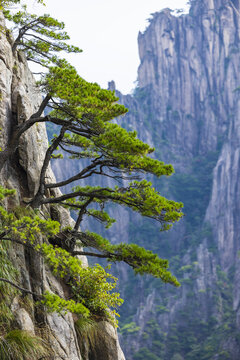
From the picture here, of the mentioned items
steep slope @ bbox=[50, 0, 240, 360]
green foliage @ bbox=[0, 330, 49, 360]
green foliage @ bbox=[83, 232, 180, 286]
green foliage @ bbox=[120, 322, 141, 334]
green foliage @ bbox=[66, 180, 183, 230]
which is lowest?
green foliage @ bbox=[0, 330, 49, 360]

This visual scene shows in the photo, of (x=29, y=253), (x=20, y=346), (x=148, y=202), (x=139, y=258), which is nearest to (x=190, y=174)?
(x=139, y=258)

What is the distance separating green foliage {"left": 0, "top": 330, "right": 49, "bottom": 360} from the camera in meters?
6.68

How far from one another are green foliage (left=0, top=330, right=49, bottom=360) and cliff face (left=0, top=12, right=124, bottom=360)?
0.24m

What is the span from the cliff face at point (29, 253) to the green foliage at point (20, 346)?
245 mm

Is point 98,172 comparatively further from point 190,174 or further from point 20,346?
point 190,174

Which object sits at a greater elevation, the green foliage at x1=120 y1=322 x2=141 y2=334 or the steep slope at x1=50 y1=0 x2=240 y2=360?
the steep slope at x1=50 y1=0 x2=240 y2=360

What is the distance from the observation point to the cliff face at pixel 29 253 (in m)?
7.78

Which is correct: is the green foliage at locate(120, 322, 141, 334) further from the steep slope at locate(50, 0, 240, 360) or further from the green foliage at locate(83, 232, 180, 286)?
the green foliage at locate(83, 232, 180, 286)

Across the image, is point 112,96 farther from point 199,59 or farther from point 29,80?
point 199,59

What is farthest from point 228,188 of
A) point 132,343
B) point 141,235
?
point 132,343

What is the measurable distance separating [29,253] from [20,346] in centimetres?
191

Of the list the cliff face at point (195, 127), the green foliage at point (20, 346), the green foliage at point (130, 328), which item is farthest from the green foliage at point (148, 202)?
the cliff face at point (195, 127)

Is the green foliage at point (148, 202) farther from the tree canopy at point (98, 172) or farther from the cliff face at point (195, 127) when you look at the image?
the cliff face at point (195, 127)

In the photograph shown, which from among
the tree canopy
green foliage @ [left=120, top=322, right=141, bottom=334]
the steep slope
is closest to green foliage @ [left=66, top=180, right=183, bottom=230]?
the tree canopy
